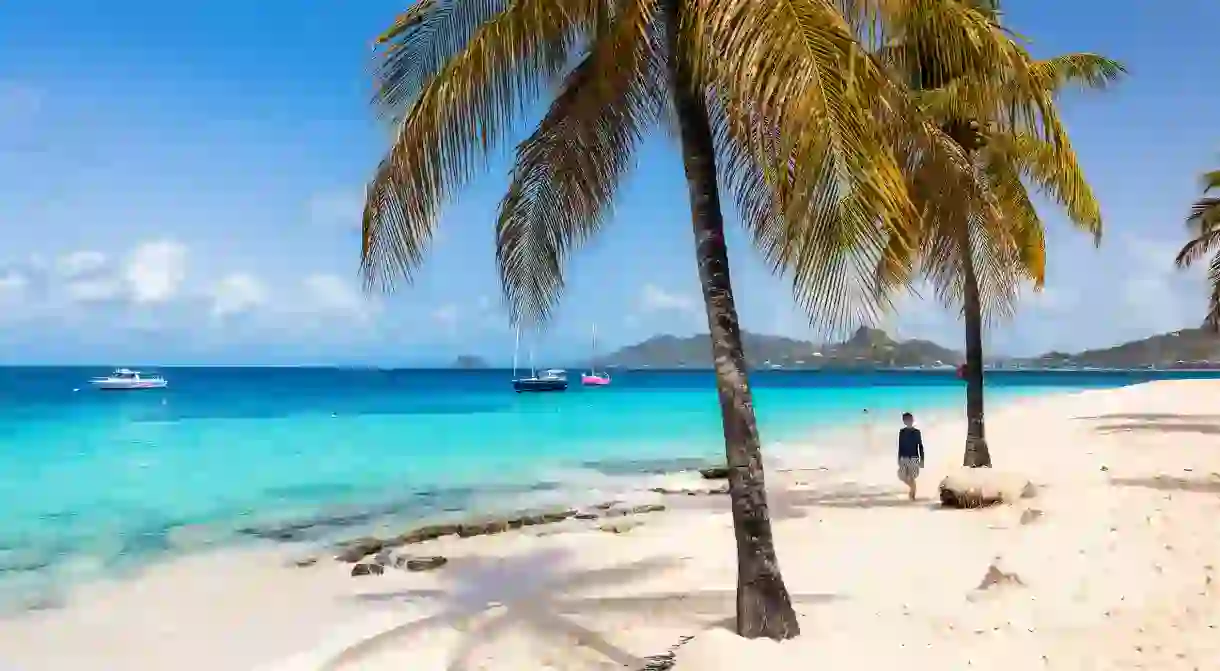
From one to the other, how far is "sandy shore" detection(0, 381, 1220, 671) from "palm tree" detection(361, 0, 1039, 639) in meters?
1.47

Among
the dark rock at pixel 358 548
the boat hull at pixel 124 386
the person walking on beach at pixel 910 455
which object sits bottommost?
the boat hull at pixel 124 386

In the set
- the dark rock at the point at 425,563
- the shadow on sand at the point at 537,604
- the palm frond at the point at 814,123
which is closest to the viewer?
the palm frond at the point at 814,123

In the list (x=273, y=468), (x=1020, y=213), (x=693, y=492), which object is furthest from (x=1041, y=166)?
(x=273, y=468)

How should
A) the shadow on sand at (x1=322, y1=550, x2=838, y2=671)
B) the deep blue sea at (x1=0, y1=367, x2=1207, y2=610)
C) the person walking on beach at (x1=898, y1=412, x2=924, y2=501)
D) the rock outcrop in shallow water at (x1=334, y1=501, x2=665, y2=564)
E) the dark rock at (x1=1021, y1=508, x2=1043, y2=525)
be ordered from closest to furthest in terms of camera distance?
the shadow on sand at (x1=322, y1=550, x2=838, y2=671) → the dark rock at (x1=1021, y1=508, x2=1043, y2=525) → the rock outcrop in shallow water at (x1=334, y1=501, x2=665, y2=564) → the person walking on beach at (x1=898, y1=412, x2=924, y2=501) → the deep blue sea at (x1=0, y1=367, x2=1207, y2=610)

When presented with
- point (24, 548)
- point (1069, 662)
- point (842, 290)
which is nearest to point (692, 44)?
point (842, 290)

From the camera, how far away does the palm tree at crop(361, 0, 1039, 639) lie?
13.1 ft

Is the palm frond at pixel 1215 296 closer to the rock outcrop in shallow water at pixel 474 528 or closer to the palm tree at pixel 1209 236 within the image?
the palm tree at pixel 1209 236

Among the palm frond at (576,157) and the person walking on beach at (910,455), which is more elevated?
the palm frond at (576,157)

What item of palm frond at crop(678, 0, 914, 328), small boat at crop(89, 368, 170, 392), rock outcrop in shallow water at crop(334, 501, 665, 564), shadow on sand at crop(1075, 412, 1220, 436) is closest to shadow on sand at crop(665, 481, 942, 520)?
rock outcrop in shallow water at crop(334, 501, 665, 564)

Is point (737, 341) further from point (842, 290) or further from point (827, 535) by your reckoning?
point (827, 535)

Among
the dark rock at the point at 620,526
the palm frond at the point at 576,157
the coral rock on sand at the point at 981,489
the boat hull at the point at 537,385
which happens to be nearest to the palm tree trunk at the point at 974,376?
the coral rock on sand at the point at 981,489

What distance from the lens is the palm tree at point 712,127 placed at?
3.99 metres

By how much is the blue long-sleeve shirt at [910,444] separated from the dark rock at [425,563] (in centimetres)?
667

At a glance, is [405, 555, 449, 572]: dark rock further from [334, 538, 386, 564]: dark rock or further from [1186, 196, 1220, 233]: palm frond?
[1186, 196, 1220, 233]: palm frond
